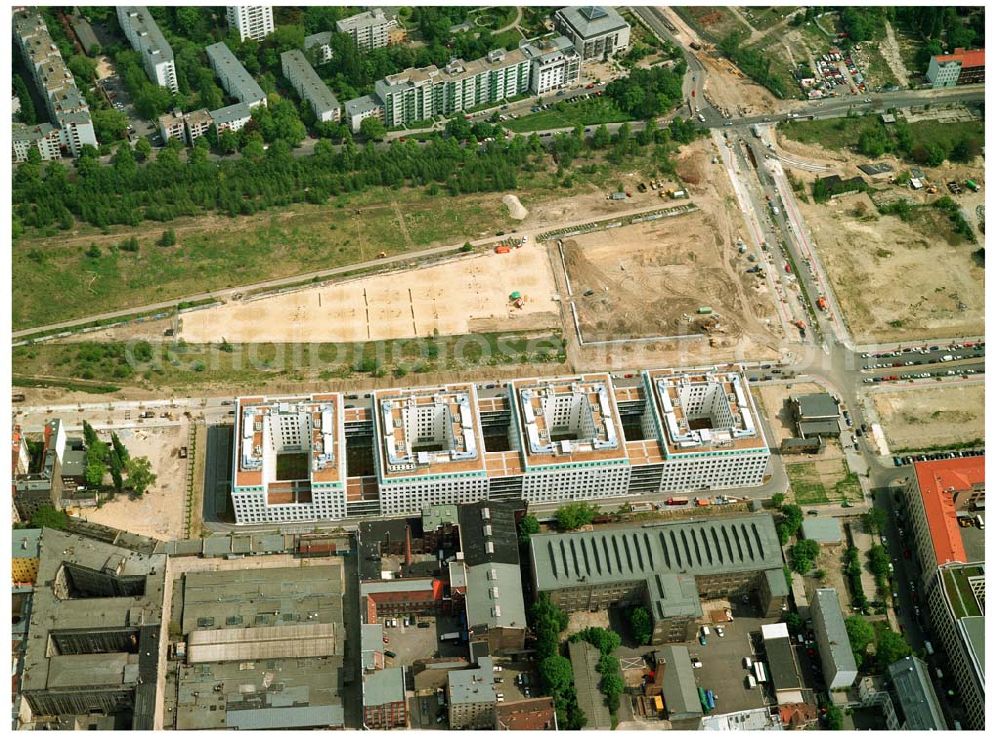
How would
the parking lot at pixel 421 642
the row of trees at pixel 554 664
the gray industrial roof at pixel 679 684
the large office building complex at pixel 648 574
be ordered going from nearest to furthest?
the row of trees at pixel 554 664 → the gray industrial roof at pixel 679 684 → the parking lot at pixel 421 642 → the large office building complex at pixel 648 574

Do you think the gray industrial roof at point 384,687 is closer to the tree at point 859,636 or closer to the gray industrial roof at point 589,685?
the gray industrial roof at point 589,685

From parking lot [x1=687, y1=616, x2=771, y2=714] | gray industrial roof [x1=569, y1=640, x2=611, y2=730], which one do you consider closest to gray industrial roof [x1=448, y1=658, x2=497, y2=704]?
gray industrial roof [x1=569, y1=640, x2=611, y2=730]

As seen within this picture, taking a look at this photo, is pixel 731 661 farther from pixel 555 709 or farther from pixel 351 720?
pixel 351 720

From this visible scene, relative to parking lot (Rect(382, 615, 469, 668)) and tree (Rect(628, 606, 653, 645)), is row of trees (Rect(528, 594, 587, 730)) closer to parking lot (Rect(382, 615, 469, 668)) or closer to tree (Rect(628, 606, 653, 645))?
tree (Rect(628, 606, 653, 645))

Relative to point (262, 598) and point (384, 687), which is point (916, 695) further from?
point (262, 598)

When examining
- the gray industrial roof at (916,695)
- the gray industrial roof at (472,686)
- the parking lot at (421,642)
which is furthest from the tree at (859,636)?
the parking lot at (421,642)

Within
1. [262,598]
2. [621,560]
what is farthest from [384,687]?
[621,560]
